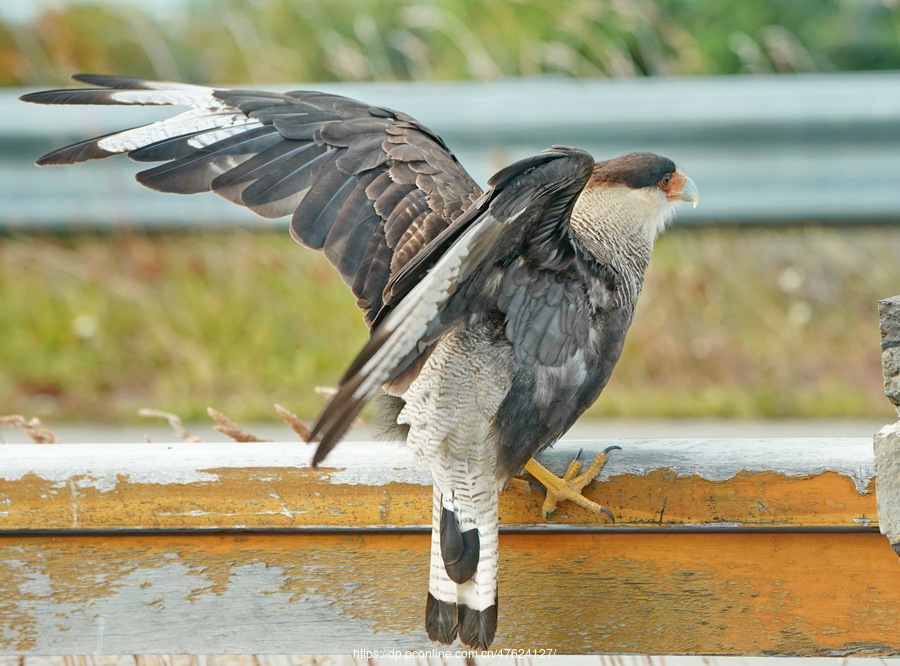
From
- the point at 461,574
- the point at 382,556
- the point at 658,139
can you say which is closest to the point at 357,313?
the point at 658,139

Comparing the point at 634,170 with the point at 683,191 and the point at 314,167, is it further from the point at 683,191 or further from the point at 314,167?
the point at 314,167

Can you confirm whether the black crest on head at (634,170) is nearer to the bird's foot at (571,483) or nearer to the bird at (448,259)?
the bird at (448,259)

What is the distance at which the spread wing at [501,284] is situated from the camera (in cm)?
197

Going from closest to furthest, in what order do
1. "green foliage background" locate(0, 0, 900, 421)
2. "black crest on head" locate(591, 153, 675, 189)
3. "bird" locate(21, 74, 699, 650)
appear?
"bird" locate(21, 74, 699, 650)
"black crest on head" locate(591, 153, 675, 189)
"green foliage background" locate(0, 0, 900, 421)

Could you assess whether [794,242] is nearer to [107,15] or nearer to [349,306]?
[349,306]

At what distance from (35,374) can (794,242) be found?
3.85 meters

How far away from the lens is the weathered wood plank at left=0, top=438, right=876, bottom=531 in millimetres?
2168

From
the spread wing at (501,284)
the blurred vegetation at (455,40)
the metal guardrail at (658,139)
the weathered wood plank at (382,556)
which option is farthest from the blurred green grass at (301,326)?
the weathered wood plank at (382,556)

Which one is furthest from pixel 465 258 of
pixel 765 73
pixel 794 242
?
pixel 765 73

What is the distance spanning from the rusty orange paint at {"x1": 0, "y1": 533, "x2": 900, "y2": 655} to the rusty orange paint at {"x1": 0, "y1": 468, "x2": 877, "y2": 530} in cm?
5

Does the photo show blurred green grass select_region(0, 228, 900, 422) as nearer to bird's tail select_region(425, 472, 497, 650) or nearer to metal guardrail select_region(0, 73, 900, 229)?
metal guardrail select_region(0, 73, 900, 229)

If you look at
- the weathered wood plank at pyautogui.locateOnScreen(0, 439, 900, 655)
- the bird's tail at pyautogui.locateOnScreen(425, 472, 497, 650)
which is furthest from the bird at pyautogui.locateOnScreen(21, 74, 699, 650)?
the weathered wood plank at pyautogui.locateOnScreen(0, 439, 900, 655)

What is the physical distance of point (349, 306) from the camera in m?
5.55

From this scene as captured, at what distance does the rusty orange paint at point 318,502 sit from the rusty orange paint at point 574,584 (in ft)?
0.15
